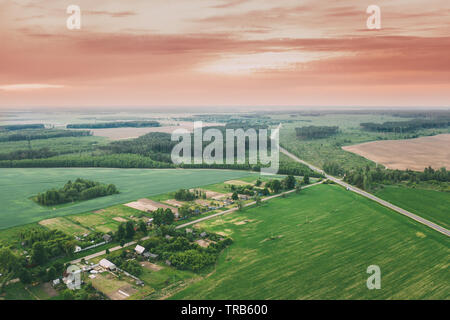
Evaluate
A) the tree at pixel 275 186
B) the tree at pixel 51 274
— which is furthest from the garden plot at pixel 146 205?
the tree at pixel 275 186

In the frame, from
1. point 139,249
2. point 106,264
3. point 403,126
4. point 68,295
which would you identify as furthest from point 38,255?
point 403,126

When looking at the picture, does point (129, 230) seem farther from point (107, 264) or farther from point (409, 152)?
point (409, 152)

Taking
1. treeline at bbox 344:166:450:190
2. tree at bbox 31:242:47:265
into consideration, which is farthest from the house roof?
treeline at bbox 344:166:450:190

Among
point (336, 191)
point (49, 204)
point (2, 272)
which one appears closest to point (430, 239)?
point (336, 191)

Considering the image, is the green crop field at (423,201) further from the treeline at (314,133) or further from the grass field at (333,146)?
the treeline at (314,133)

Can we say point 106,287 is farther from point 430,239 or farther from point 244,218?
point 430,239

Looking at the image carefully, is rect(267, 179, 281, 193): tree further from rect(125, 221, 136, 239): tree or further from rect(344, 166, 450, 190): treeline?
rect(125, 221, 136, 239): tree
